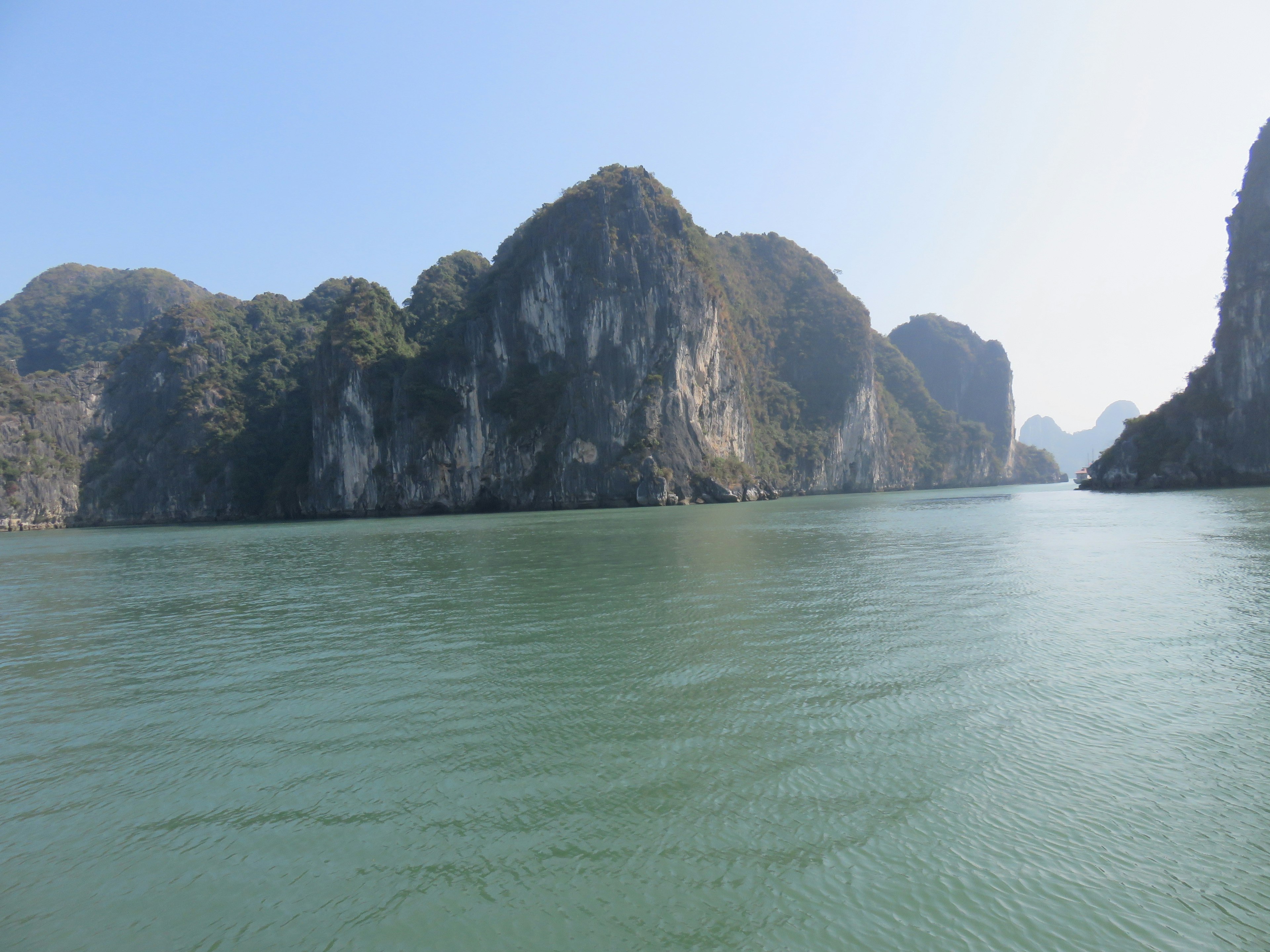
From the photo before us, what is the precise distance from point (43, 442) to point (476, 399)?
2290 inches

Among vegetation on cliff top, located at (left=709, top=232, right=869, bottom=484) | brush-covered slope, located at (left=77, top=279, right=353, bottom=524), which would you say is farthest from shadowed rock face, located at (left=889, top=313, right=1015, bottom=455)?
brush-covered slope, located at (left=77, top=279, right=353, bottom=524)

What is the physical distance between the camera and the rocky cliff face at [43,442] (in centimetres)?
7844

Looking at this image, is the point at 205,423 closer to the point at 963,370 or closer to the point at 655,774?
the point at 655,774

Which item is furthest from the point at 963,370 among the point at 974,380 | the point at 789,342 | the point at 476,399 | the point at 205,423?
the point at 205,423

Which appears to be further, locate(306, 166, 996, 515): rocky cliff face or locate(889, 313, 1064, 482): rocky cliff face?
locate(889, 313, 1064, 482): rocky cliff face

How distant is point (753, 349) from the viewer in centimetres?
12256

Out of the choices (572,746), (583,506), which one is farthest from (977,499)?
(572,746)

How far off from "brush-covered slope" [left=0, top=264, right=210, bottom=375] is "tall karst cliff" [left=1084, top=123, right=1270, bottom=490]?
15617 cm

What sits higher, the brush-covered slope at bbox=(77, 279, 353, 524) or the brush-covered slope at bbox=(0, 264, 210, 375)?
the brush-covered slope at bbox=(0, 264, 210, 375)

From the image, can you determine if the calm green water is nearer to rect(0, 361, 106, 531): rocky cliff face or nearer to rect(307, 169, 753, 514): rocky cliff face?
rect(307, 169, 753, 514): rocky cliff face

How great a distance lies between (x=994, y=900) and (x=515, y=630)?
9323mm

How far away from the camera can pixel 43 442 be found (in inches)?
3337

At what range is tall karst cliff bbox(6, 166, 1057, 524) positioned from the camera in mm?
81938

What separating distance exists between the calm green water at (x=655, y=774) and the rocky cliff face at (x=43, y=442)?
3469 inches
